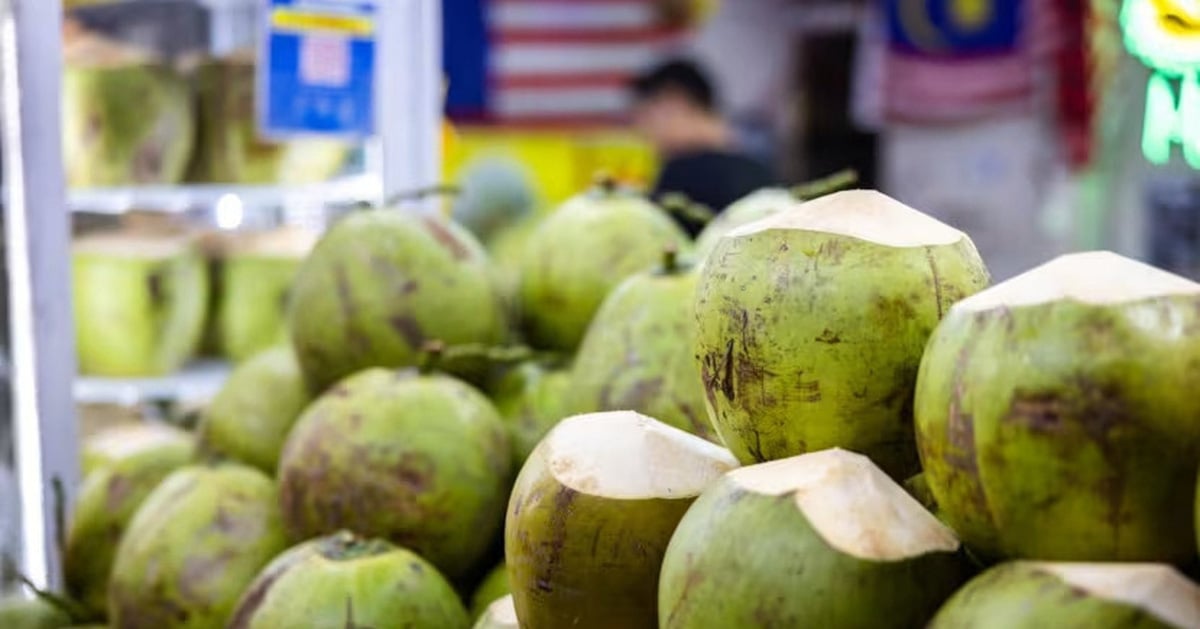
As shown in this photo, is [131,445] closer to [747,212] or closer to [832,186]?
[747,212]

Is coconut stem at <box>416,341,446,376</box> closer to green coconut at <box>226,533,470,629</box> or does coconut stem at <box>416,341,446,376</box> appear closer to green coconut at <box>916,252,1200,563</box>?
green coconut at <box>226,533,470,629</box>

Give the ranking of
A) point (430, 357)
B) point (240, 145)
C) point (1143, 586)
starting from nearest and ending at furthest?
1. point (1143, 586)
2. point (430, 357)
3. point (240, 145)

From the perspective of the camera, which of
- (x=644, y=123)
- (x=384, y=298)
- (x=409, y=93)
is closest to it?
(x=384, y=298)

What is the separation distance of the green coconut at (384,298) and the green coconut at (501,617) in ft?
1.67

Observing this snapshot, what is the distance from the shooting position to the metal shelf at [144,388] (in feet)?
10.6

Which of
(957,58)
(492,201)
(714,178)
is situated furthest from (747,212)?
(957,58)

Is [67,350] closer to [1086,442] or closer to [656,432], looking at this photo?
[656,432]

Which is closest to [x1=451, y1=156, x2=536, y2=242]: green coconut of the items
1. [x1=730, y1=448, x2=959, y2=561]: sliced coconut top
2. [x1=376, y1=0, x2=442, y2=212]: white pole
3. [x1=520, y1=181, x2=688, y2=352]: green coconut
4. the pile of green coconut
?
[x1=376, y1=0, x2=442, y2=212]: white pole

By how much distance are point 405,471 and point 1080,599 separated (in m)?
0.87

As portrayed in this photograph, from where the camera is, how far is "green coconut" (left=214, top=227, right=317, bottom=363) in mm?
3414

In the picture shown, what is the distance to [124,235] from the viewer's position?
11.1 ft

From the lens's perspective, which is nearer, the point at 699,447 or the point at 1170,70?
the point at 699,447

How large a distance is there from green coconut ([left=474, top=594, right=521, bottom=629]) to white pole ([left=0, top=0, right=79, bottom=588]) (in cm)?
100

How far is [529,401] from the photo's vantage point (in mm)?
1707
